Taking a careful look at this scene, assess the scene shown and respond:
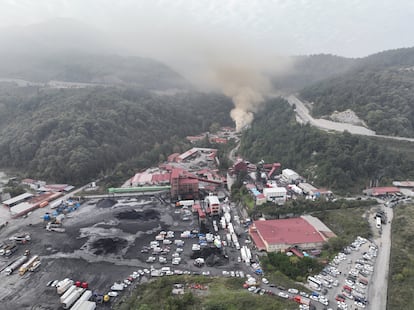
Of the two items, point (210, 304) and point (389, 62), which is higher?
point (389, 62)

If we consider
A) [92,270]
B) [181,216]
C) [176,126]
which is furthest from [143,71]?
[92,270]

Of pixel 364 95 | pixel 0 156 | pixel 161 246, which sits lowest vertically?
pixel 161 246

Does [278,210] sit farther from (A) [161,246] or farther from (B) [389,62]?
(B) [389,62]

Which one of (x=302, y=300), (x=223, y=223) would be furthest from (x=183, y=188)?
(x=302, y=300)

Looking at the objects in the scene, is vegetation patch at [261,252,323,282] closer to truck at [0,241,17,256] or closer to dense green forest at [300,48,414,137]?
truck at [0,241,17,256]

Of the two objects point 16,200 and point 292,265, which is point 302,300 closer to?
Result: point 292,265

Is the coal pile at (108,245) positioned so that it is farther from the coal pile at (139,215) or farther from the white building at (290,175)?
the white building at (290,175)
